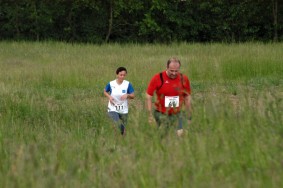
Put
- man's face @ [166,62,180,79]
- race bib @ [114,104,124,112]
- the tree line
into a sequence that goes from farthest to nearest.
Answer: the tree line → race bib @ [114,104,124,112] → man's face @ [166,62,180,79]

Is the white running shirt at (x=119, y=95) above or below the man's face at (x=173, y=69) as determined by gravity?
below

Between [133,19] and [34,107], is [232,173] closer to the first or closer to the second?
[34,107]

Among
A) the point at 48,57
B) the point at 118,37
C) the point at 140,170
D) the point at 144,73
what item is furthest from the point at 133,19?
the point at 140,170

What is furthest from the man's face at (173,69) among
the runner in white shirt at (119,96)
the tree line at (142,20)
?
the tree line at (142,20)

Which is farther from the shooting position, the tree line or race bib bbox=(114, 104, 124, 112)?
the tree line

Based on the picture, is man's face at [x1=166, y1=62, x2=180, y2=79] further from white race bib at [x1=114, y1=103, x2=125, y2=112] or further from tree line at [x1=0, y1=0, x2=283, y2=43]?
tree line at [x1=0, y1=0, x2=283, y2=43]

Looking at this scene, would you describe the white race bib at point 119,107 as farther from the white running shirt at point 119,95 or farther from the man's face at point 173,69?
the man's face at point 173,69

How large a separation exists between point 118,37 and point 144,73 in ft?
63.9

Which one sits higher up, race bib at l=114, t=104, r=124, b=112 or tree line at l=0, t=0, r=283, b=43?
tree line at l=0, t=0, r=283, b=43

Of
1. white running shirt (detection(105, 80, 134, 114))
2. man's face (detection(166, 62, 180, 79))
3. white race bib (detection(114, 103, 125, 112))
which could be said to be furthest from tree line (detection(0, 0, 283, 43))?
man's face (detection(166, 62, 180, 79))

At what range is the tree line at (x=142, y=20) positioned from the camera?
35250 mm

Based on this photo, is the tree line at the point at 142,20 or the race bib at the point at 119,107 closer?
the race bib at the point at 119,107

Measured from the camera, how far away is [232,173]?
4004 mm

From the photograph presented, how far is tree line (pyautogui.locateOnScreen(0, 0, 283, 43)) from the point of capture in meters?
35.2
